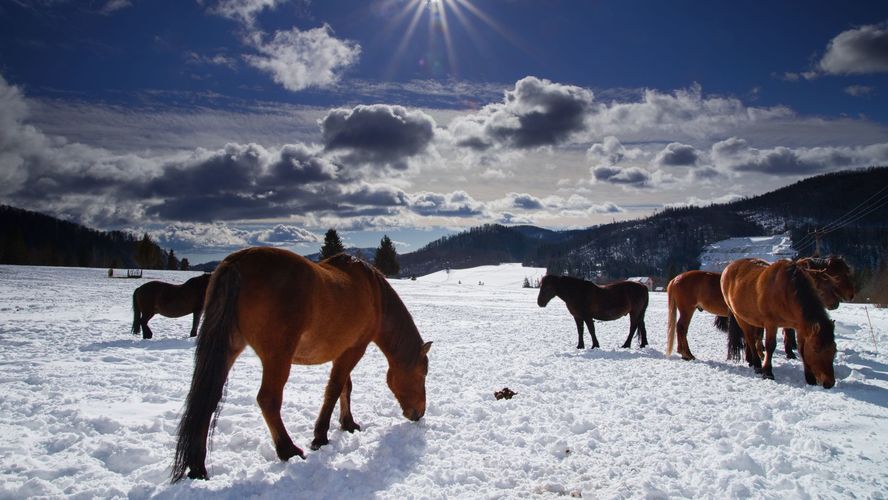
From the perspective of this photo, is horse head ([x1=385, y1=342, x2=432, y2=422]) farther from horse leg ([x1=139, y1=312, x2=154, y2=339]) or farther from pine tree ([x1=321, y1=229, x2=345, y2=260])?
pine tree ([x1=321, y1=229, x2=345, y2=260])

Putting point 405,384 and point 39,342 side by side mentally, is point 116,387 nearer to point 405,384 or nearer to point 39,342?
point 405,384

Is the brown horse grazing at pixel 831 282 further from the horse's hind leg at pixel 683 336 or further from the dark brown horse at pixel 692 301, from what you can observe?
the horse's hind leg at pixel 683 336

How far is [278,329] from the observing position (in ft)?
12.1

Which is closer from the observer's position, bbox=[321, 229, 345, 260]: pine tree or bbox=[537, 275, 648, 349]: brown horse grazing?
bbox=[537, 275, 648, 349]: brown horse grazing

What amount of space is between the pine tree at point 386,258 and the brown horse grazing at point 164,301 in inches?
2055

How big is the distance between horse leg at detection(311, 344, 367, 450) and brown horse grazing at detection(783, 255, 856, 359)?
9220mm

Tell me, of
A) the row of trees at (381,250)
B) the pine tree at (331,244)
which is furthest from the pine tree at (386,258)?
the pine tree at (331,244)

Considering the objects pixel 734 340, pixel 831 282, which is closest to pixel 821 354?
pixel 734 340

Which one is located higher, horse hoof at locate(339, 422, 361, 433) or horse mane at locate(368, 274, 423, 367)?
horse mane at locate(368, 274, 423, 367)

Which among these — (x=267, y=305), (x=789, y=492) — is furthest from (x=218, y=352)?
(x=789, y=492)

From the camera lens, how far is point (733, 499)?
3.22 meters

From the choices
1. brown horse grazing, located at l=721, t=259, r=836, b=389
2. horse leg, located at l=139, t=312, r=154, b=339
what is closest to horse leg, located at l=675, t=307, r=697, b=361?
brown horse grazing, located at l=721, t=259, r=836, b=389

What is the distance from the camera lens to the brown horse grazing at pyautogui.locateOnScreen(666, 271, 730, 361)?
32.4 feet

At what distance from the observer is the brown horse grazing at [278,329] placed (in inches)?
130
